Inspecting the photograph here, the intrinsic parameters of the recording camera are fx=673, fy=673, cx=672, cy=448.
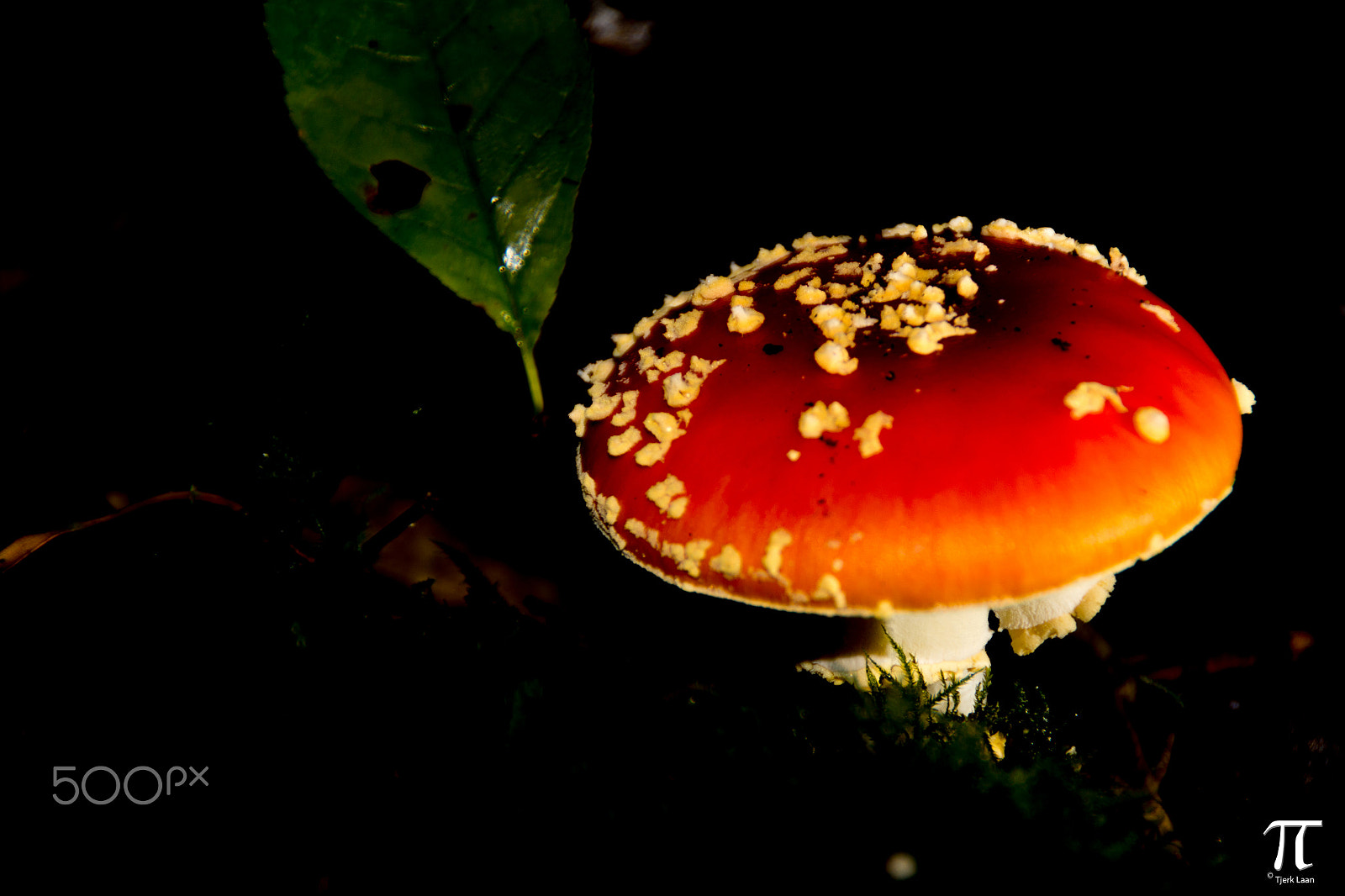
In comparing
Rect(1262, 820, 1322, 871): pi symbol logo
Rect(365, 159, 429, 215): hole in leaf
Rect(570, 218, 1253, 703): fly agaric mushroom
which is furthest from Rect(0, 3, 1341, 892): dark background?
Rect(365, 159, 429, 215): hole in leaf

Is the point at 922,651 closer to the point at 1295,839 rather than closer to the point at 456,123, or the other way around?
the point at 1295,839

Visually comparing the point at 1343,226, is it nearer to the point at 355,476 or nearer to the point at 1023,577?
the point at 1023,577

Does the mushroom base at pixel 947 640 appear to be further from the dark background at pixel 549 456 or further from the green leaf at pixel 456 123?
the green leaf at pixel 456 123

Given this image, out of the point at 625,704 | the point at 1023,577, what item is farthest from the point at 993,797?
the point at 625,704

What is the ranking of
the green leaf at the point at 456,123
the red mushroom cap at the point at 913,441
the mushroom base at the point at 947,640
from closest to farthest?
the red mushroom cap at the point at 913,441 < the green leaf at the point at 456,123 < the mushroom base at the point at 947,640

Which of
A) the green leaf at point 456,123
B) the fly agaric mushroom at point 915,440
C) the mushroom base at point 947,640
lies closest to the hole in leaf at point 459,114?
the green leaf at point 456,123

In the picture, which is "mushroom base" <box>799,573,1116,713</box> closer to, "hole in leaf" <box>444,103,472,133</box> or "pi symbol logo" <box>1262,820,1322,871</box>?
"pi symbol logo" <box>1262,820,1322,871</box>

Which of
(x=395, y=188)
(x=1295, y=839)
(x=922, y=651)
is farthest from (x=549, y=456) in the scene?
(x=1295, y=839)
